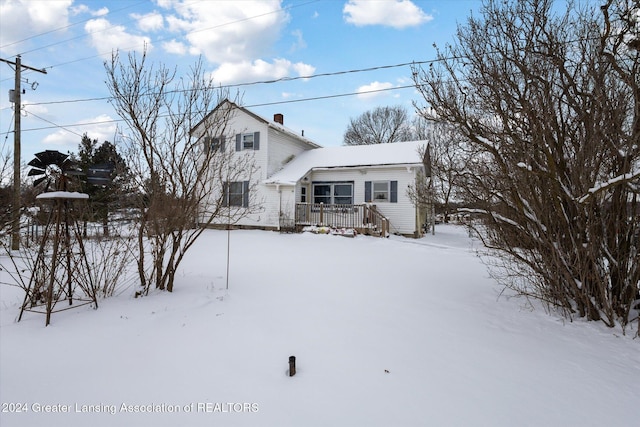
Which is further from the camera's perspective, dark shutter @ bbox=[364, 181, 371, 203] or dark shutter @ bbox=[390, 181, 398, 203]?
dark shutter @ bbox=[364, 181, 371, 203]

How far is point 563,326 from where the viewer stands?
13.3 feet

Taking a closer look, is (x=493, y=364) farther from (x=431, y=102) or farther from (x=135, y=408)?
(x=431, y=102)

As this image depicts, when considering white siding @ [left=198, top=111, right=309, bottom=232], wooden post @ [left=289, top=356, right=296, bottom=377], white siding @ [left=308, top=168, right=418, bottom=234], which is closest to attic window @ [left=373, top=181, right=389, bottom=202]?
white siding @ [left=308, top=168, right=418, bottom=234]

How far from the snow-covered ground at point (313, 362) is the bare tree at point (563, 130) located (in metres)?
0.80

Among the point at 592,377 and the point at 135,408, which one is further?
the point at 592,377

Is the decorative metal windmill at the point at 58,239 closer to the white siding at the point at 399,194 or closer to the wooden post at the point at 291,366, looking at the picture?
the wooden post at the point at 291,366

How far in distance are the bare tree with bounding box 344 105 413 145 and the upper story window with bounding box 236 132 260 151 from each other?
2114 centimetres

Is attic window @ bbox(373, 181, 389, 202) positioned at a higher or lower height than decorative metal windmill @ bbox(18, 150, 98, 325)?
higher

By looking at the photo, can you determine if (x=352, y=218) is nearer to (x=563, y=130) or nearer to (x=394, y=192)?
(x=394, y=192)

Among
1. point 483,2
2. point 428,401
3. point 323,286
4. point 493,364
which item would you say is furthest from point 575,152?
point 323,286

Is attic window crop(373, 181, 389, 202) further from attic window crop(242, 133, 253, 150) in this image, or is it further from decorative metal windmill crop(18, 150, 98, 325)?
decorative metal windmill crop(18, 150, 98, 325)

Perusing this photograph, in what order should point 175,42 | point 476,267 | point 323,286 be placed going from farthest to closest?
point 175,42 < point 476,267 < point 323,286

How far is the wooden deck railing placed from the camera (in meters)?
13.8

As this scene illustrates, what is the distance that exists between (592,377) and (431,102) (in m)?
3.78
